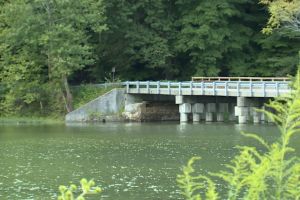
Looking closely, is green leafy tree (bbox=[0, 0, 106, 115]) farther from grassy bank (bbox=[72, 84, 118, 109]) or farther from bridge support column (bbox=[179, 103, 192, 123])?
bridge support column (bbox=[179, 103, 192, 123])

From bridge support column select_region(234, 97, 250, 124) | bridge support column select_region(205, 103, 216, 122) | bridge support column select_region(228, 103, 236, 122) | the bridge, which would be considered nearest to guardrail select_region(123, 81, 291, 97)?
the bridge

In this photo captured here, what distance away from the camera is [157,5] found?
53156mm

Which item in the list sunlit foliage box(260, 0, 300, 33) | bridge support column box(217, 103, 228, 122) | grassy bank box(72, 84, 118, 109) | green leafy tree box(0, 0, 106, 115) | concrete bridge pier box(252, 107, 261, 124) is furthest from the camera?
grassy bank box(72, 84, 118, 109)

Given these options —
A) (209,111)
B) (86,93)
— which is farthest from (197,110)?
(86,93)

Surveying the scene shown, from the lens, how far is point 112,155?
2734 centimetres

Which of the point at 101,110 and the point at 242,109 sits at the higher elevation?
the point at 101,110

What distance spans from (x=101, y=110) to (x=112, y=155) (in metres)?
20.8

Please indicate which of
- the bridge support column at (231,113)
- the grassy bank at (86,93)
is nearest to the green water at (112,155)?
the bridge support column at (231,113)

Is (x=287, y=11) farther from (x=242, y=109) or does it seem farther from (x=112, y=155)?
(x=112, y=155)

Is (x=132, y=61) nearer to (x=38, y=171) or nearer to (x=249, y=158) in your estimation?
(x=38, y=171)

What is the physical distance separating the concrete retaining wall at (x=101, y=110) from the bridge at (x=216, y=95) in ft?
3.39

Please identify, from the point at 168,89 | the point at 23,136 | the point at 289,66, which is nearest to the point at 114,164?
the point at 23,136

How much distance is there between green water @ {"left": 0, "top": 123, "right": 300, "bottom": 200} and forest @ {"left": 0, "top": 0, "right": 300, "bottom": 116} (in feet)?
24.5

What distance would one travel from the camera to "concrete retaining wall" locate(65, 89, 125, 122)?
47.8m
